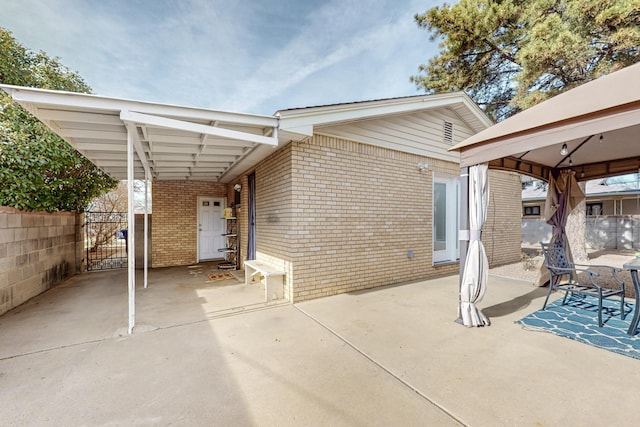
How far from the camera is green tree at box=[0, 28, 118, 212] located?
484 centimetres

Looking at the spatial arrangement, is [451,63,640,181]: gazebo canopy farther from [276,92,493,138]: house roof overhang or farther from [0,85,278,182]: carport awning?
[0,85,278,182]: carport awning

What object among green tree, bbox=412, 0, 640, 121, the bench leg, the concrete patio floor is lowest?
the concrete patio floor

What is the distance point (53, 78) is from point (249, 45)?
4647 millimetres

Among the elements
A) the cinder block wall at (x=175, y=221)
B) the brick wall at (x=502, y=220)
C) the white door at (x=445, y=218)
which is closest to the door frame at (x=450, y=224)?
the white door at (x=445, y=218)

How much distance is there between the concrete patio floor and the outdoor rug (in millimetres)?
201

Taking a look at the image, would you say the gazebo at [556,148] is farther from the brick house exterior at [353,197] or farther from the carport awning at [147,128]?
the carport awning at [147,128]

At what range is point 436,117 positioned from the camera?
6855 mm

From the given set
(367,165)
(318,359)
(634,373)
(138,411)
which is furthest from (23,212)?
(634,373)

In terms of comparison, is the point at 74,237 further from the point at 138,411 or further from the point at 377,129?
the point at 377,129

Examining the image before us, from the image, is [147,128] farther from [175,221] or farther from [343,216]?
[175,221]

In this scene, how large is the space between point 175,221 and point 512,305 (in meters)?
9.33

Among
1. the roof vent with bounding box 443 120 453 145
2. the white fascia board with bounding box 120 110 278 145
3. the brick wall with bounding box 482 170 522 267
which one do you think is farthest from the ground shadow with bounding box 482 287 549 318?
the white fascia board with bounding box 120 110 278 145

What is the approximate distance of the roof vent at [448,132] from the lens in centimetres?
709

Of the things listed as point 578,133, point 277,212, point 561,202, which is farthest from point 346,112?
point 561,202
